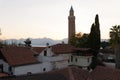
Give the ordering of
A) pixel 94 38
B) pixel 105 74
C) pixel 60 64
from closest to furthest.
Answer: pixel 105 74, pixel 60 64, pixel 94 38

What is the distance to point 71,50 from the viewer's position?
51.5m

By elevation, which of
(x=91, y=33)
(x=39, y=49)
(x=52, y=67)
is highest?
(x=91, y=33)

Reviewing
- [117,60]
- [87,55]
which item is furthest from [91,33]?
[117,60]

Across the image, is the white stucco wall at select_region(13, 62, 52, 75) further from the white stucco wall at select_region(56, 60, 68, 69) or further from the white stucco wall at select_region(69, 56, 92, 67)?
the white stucco wall at select_region(69, 56, 92, 67)

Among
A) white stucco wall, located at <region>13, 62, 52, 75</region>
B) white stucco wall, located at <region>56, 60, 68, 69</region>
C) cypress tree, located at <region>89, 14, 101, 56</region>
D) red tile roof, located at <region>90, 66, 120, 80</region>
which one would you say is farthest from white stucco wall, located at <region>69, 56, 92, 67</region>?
red tile roof, located at <region>90, 66, 120, 80</region>

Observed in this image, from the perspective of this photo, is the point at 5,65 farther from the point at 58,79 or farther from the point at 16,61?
the point at 58,79

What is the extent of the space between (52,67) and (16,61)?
7722 millimetres

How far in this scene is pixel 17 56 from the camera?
38.9 metres

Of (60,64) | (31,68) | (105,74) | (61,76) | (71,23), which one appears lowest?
(31,68)

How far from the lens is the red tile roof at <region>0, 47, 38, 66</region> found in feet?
122

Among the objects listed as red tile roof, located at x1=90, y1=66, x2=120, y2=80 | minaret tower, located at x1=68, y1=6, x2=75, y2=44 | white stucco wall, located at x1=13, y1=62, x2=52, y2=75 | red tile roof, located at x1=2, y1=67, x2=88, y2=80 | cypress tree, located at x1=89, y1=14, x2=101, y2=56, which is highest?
minaret tower, located at x1=68, y1=6, x2=75, y2=44

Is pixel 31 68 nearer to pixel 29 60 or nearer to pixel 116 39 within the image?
pixel 29 60

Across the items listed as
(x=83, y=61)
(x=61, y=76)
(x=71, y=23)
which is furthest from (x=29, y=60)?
(x=71, y=23)

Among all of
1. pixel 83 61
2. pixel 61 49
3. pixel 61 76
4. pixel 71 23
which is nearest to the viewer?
pixel 61 76
